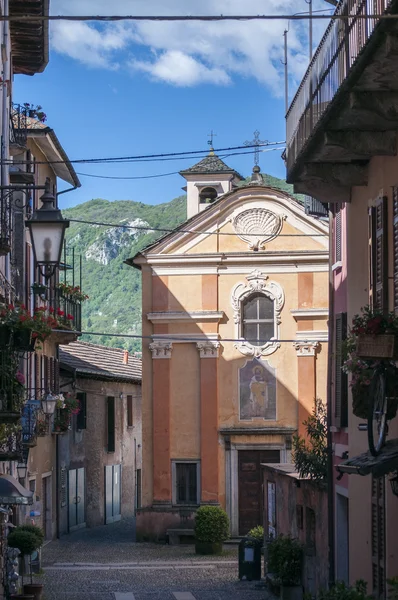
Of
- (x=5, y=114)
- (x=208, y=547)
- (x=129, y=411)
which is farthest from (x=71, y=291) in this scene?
(x=129, y=411)

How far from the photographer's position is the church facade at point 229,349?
33.8m

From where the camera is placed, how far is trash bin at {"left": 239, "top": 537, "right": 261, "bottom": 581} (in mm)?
24969

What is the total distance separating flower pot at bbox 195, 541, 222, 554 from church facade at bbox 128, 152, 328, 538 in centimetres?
173

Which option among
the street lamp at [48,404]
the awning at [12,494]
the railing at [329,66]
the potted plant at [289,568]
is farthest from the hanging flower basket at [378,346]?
the street lamp at [48,404]

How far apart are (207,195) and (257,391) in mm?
7159

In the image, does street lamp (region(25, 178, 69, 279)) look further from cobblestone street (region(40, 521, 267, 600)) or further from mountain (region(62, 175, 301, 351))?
mountain (region(62, 175, 301, 351))

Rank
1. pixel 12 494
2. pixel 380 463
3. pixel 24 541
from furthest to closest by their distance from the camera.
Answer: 1. pixel 24 541
2. pixel 12 494
3. pixel 380 463

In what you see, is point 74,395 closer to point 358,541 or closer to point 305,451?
point 305,451

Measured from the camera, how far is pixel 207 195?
125 ft

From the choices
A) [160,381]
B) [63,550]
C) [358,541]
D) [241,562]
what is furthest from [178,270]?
[358,541]

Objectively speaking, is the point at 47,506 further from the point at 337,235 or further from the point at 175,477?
the point at 337,235

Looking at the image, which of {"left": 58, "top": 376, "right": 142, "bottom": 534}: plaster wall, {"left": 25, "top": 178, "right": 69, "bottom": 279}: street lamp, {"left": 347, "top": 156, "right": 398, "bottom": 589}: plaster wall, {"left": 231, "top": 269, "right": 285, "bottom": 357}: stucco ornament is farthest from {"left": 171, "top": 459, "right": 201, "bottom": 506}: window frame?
{"left": 25, "top": 178, "right": 69, "bottom": 279}: street lamp

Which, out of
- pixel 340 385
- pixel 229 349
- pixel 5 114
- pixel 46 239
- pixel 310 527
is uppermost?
pixel 5 114

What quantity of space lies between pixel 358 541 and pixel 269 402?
63.1 feet
